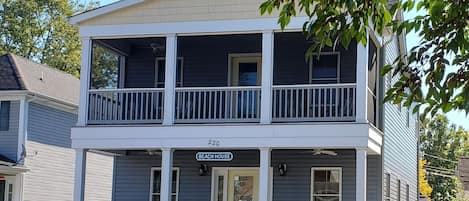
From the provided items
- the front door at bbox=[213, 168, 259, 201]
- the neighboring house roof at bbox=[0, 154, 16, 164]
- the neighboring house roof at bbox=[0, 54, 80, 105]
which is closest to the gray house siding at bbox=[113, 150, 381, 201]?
the front door at bbox=[213, 168, 259, 201]

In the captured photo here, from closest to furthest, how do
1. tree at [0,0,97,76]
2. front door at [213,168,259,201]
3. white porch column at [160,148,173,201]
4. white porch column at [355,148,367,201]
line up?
1. white porch column at [355,148,367,201]
2. white porch column at [160,148,173,201]
3. front door at [213,168,259,201]
4. tree at [0,0,97,76]

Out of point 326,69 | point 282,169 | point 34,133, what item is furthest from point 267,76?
point 34,133

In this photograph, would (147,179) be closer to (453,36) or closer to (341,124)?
(341,124)

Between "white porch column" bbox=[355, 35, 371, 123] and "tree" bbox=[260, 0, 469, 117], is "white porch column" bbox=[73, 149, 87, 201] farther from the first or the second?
"tree" bbox=[260, 0, 469, 117]

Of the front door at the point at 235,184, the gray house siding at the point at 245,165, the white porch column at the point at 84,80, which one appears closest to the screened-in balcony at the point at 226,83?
the white porch column at the point at 84,80

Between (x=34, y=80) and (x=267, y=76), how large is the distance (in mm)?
11898

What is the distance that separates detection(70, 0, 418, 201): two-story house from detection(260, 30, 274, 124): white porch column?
0.02m

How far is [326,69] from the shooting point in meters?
16.3

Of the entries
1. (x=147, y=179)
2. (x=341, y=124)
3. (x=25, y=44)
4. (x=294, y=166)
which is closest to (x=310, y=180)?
(x=294, y=166)

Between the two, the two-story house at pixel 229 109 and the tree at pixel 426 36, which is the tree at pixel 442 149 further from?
the tree at pixel 426 36

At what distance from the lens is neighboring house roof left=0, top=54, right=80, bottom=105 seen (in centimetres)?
2297

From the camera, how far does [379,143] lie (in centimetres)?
1538

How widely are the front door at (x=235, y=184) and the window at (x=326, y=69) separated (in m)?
2.57

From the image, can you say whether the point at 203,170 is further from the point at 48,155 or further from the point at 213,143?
the point at 48,155
